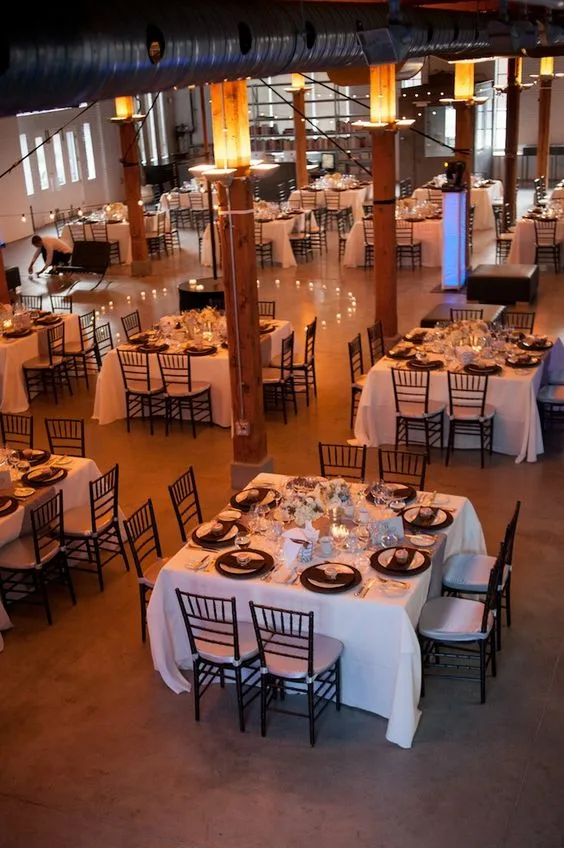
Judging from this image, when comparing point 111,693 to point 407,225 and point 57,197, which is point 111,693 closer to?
point 407,225

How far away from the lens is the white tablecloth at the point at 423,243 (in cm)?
1909

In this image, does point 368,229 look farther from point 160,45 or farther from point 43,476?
point 160,45

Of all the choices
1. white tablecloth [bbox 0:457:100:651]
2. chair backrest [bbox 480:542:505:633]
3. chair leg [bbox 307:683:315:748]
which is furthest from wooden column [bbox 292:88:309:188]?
chair leg [bbox 307:683:315:748]

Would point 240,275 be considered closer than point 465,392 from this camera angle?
Yes

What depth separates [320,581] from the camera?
6.36 meters

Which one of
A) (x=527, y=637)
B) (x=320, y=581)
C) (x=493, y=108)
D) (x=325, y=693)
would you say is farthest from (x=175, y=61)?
(x=493, y=108)

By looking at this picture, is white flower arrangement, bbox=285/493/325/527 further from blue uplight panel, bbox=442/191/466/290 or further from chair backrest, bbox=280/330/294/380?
blue uplight panel, bbox=442/191/466/290

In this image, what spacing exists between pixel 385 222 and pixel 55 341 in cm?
460

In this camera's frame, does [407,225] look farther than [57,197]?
No

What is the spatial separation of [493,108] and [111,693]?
24.4 metres

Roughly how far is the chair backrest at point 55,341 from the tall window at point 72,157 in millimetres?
14213

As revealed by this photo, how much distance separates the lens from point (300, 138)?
22891 millimetres

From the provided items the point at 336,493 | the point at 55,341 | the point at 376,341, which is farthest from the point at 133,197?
the point at 336,493

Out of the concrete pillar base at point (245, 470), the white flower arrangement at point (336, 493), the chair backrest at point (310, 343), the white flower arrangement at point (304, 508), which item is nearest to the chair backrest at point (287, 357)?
the chair backrest at point (310, 343)
